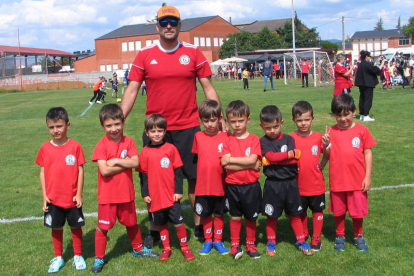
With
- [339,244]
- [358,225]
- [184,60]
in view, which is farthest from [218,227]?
[184,60]

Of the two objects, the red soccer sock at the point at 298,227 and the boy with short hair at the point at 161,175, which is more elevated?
the boy with short hair at the point at 161,175

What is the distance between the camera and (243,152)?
4.27 metres

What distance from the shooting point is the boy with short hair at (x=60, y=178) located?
4164 mm

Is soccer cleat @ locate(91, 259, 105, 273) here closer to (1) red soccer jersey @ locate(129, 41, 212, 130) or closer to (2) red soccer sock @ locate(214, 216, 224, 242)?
(2) red soccer sock @ locate(214, 216, 224, 242)

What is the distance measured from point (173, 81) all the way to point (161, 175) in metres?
1.02

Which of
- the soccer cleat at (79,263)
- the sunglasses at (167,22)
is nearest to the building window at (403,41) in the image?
the sunglasses at (167,22)

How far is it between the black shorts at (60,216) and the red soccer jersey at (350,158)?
101 inches

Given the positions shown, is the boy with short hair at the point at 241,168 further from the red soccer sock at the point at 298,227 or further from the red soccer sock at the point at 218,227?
the red soccer sock at the point at 298,227

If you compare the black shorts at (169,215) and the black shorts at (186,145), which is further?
the black shorts at (186,145)

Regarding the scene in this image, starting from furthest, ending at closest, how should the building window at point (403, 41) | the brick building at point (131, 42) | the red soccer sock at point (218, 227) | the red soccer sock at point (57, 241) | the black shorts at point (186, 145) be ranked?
the building window at point (403, 41) → the brick building at point (131, 42) → the black shorts at point (186, 145) → the red soccer sock at point (218, 227) → the red soccer sock at point (57, 241)

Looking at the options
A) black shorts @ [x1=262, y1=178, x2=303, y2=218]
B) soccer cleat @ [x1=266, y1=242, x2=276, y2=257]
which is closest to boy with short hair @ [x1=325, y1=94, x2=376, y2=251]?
black shorts @ [x1=262, y1=178, x2=303, y2=218]

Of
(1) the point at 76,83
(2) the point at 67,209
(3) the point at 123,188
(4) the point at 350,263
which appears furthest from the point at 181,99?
(1) the point at 76,83

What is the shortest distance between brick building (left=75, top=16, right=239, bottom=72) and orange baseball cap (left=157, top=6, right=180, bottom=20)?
84.8 m

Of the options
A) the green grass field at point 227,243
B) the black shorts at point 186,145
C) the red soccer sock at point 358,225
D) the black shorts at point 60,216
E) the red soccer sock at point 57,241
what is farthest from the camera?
the black shorts at point 186,145
